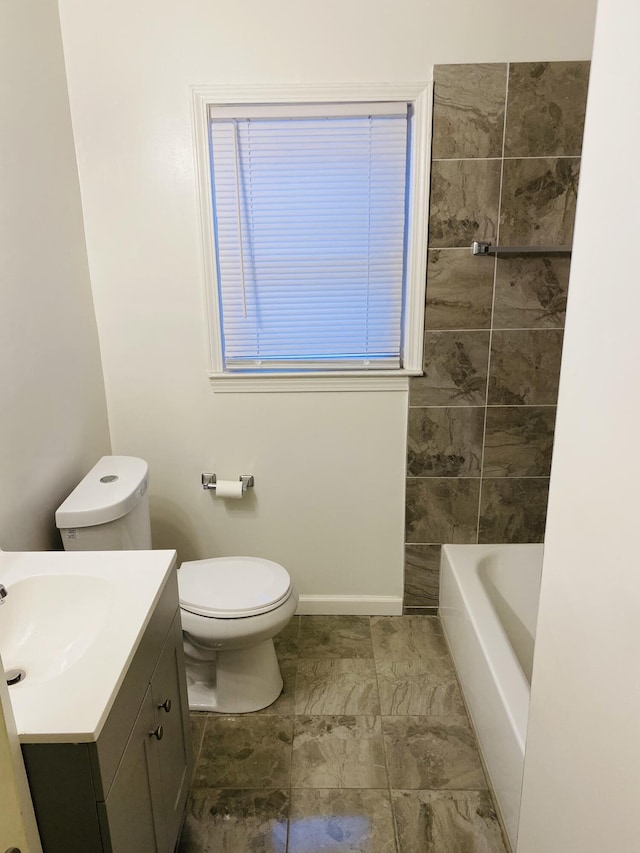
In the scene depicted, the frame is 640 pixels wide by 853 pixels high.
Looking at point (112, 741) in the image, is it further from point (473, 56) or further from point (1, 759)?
point (473, 56)

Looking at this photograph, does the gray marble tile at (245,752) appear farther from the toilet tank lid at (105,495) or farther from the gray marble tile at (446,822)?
the toilet tank lid at (105,495)

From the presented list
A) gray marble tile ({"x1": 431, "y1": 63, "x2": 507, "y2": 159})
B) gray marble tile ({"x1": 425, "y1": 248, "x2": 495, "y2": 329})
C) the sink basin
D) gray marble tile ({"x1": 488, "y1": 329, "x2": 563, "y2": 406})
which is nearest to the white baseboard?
gray marble tile ({"x1": 488, "y1": 329, "x2": 563, "y2": 406})

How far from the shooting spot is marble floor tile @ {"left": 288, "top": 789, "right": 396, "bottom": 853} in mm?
1574

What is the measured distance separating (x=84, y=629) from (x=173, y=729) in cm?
37

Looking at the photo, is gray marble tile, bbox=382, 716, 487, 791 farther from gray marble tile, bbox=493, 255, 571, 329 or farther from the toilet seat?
gray marble tile, bbox=493, 255, 571, 329

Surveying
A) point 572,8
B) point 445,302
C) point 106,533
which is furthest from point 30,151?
point 572,8

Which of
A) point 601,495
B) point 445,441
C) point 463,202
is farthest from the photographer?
point 445,441

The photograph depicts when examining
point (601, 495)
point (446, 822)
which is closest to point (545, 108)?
point (601, 495)

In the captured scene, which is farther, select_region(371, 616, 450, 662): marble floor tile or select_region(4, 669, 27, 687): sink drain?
select_region(371, 616, 450, 662): marble floor tile

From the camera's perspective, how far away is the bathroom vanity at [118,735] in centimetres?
95

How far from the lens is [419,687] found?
7.04ft

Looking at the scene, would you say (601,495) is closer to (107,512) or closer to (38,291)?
(107,512)

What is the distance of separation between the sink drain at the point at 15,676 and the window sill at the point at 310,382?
4.28ft

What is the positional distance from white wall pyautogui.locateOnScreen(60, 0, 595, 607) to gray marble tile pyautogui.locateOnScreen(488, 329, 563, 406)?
386mm
